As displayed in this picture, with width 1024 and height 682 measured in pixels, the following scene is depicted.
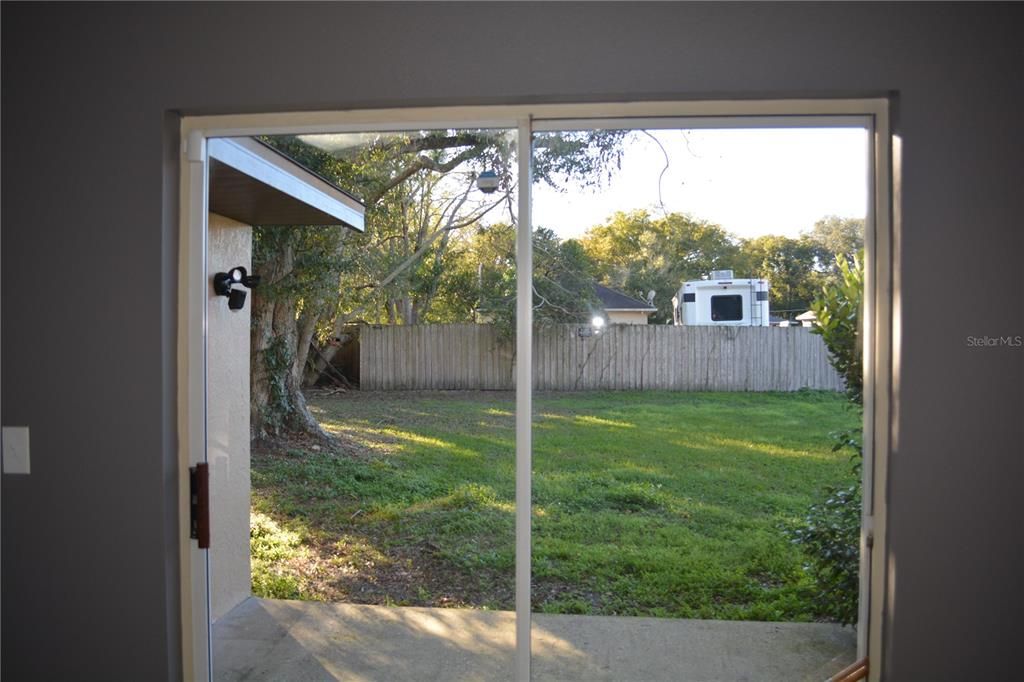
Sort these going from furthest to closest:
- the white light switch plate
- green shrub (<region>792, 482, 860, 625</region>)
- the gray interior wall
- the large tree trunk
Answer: the large tree trunk < green shrub (<region>792, 482, 860, 625</region>) < the white light switch plate < the gray interior wall

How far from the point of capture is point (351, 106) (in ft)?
6.40

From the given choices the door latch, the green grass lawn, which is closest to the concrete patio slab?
the green grass lawn

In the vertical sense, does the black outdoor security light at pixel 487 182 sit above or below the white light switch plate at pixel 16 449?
above

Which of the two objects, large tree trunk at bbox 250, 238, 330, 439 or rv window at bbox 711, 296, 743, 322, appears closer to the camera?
rv window at bbox 711, 296, 743, 322

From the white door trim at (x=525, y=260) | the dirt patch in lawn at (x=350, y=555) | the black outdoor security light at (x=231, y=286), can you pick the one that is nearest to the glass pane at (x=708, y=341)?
the white door trim at (x=525, y=260)

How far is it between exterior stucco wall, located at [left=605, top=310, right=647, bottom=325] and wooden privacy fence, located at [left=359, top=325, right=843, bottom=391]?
0.03 meters

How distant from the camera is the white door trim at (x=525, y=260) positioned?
6.14ft

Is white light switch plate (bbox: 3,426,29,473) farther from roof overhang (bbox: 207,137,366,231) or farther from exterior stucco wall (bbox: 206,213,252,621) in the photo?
exterior stucco wall (bbox: 206,213,252,621)

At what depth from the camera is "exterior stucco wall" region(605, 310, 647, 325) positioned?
102 inches

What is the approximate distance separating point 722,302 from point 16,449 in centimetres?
215

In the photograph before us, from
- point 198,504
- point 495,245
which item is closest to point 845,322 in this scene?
point 495,245

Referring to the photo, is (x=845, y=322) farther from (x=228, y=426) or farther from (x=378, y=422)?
(x=378, y=422)

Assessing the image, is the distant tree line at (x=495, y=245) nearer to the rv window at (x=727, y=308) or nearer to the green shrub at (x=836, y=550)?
the rv window at (x=727, y=308)

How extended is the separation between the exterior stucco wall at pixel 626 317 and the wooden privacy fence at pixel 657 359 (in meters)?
0.03
